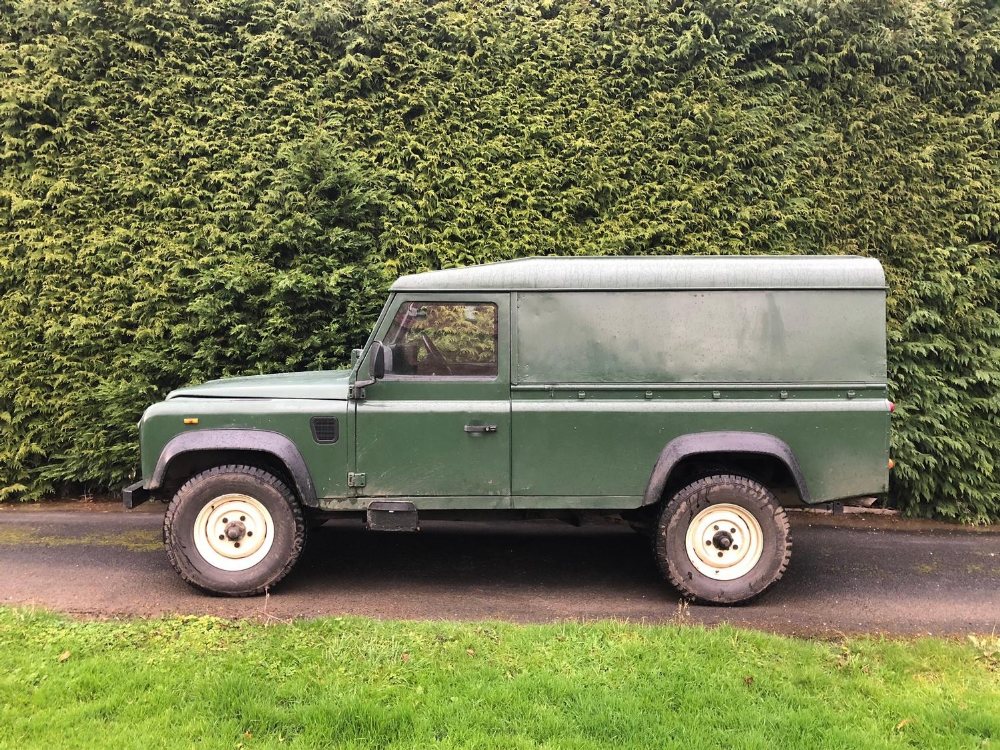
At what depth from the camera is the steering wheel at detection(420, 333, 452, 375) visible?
4.39 metres

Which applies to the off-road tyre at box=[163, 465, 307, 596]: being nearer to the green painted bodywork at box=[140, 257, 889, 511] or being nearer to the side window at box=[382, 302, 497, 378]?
the green painted bodywork at box=[140, 257, 889, 511]

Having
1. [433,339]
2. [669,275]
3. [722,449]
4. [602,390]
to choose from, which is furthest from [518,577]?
[669,275]

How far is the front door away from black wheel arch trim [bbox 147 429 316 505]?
338 millimetres

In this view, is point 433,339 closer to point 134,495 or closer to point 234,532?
point 234,532

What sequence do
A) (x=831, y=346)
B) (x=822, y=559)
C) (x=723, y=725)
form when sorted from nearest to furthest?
(x=723, y=725) < (x=831, y=346) < (x=822, y=559)

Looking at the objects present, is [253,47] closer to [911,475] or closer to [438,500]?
[438,500]

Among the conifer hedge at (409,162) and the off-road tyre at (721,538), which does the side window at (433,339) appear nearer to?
the off-road tyre at (721,538)

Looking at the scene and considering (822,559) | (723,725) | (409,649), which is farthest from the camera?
(822,559)

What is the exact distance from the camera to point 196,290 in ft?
21.2

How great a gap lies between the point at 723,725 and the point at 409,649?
1.50 m

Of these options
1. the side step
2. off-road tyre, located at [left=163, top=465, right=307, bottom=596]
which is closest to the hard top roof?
the side step

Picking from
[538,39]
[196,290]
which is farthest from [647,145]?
[196,290]

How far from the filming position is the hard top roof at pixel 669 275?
428 centimetres

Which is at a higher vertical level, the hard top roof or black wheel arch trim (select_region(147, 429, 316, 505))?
the hard top roof
